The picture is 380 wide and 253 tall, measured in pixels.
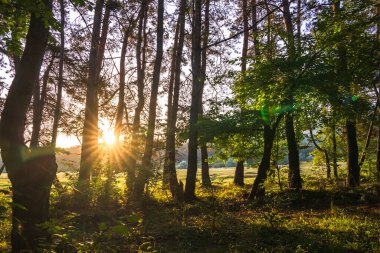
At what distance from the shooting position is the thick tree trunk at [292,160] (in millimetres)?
11452

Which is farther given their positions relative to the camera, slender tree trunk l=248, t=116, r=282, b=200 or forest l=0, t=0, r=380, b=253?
slender tree trunk l=248, t=116, r=282, b=200

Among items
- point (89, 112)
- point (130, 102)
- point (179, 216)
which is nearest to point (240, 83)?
point (179, 216)

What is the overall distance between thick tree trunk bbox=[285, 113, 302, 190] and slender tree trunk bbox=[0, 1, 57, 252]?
908 centimetres

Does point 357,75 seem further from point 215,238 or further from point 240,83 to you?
point 215,238

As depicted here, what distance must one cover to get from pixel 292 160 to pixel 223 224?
5.72 meters

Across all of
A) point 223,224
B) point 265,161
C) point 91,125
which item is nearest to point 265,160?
point 265,161

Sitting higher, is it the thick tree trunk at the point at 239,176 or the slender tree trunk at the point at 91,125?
the slender tree trunk at the point at 91,125

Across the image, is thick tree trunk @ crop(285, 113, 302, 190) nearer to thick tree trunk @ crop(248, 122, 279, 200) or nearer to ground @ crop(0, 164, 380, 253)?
ground @ crop(0, 164, 380, 253)

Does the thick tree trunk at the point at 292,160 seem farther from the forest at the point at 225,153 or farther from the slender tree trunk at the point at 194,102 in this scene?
the slender tree trunk at the point at 194,102

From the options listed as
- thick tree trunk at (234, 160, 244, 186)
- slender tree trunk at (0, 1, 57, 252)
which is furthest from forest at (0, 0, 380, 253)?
thick tree trunk at (234, 160, 244, 186)

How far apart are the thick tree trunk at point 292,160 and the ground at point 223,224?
455 millimetres

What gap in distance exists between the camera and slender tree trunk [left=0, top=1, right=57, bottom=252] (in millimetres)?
3881

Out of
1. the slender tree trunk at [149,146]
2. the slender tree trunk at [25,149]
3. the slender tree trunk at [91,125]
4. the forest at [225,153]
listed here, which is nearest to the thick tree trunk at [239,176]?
the forest at [225,153]

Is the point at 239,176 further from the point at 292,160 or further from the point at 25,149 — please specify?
the point at 25,149
